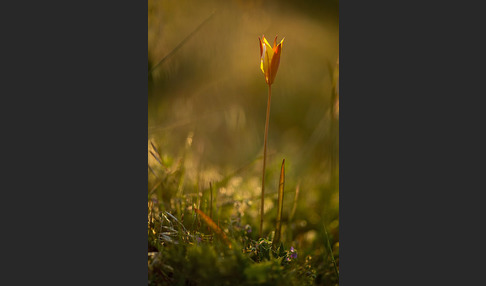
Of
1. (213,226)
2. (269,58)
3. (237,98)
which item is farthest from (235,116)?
(213,226)

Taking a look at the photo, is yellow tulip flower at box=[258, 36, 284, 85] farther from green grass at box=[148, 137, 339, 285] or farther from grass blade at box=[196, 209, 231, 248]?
grass blade at box=[196, 209, 231, 248]

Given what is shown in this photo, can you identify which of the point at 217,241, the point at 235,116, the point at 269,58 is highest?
the point at 269,58

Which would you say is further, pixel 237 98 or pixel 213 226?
pixel 237 98

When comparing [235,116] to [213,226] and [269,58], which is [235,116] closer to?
[269,58]

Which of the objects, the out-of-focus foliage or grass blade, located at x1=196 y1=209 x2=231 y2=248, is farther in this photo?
the out-of-focus foliage

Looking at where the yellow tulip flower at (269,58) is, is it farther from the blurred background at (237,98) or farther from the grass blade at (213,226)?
the grass blade at (213,226)

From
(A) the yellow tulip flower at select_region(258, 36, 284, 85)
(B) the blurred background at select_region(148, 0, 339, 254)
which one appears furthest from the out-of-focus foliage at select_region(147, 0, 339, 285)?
(A) the yellow tulip flower at select_region(258, 36, 284, 85)
